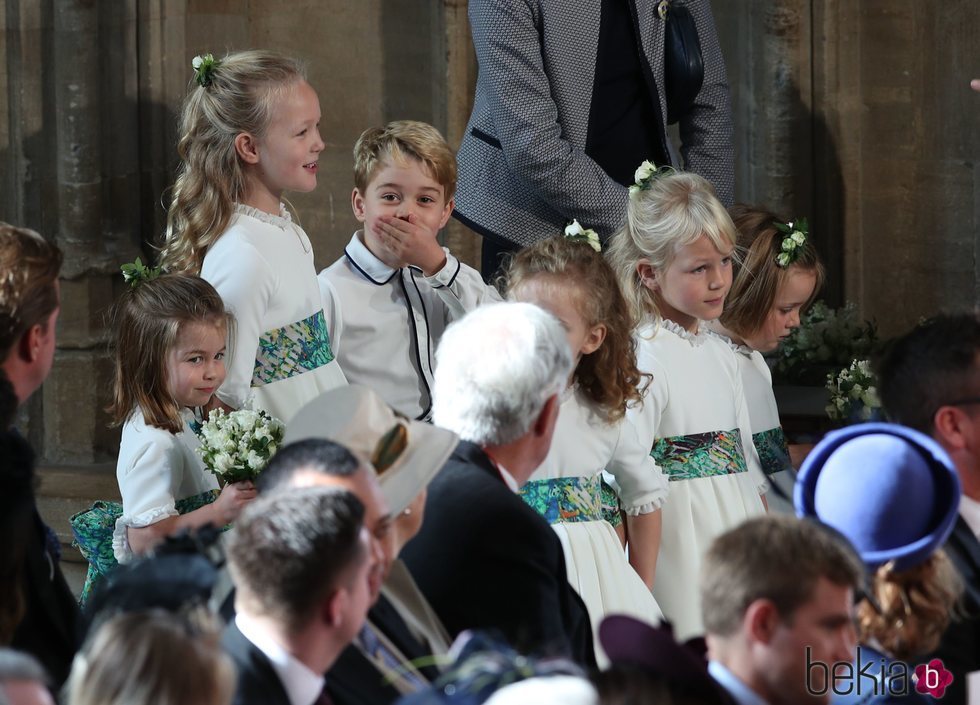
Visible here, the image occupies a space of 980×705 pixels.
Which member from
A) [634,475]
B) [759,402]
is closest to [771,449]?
[759,402]

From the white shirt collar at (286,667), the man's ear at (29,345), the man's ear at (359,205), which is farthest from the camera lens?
the man's ear at (359,205)

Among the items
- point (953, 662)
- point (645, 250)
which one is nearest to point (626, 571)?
point (645, 250)

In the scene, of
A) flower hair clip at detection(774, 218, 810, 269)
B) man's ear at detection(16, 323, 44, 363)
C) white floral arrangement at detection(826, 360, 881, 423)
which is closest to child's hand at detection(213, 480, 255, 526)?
man's ear at detection(16, 323, 44, 363)

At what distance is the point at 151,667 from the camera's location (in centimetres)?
170

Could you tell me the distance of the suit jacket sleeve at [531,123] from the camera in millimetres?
4473

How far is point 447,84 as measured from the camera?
6363mm

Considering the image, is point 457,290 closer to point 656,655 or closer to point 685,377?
point 685,377

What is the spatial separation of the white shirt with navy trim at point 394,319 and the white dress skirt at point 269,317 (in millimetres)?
220

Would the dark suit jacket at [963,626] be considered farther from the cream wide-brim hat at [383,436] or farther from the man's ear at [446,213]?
the man's ear at [446,213]

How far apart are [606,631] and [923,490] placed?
0.75 meters

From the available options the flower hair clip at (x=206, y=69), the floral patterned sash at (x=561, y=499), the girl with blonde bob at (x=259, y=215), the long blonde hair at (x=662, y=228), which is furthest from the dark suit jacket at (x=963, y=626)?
the flower hair clip at (x=206, y=69)

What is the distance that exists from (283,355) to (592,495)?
0.90m

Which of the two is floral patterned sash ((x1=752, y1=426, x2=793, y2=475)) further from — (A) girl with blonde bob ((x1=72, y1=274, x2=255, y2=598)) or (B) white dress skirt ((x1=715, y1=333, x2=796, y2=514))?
(A) girl with blonde bob ((x1=72, y1=274, x2=255, y2=598))

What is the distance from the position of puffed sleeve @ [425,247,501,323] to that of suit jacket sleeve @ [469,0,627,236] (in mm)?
341
